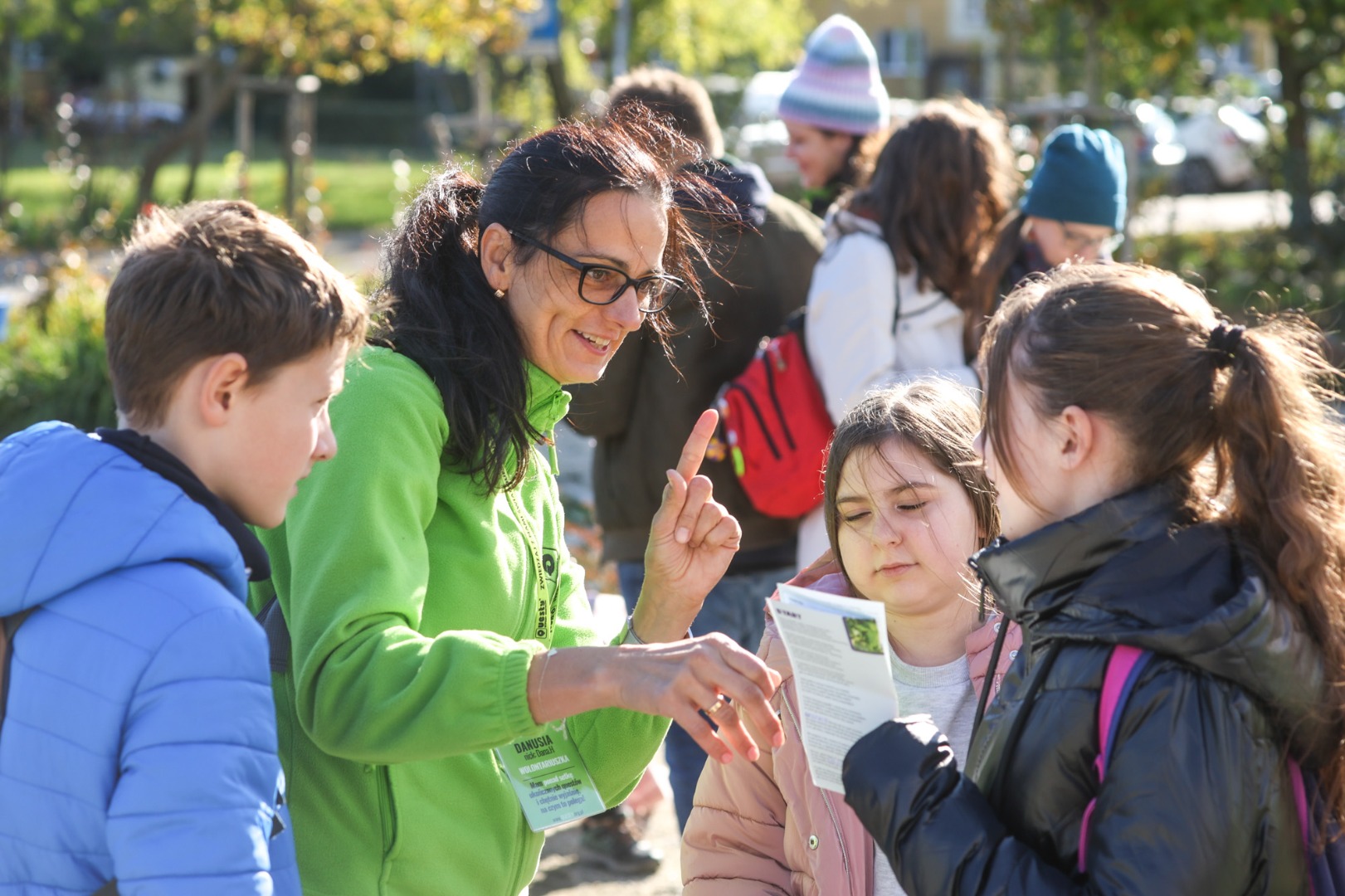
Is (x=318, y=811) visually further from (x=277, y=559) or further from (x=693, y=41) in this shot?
(x=693, y=41)

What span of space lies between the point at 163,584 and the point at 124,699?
5.1 inches

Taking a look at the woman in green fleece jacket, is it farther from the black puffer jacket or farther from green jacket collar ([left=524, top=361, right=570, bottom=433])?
the black puffer jacket

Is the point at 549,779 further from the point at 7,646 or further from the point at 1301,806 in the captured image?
the point at 1301,806

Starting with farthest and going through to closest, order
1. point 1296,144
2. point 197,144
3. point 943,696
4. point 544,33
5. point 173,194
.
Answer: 1. point 173,194
2. point 197,144
3. point 1296,144
4. point 544,33
5. point 943,696

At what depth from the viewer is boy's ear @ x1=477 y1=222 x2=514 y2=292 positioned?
217cm

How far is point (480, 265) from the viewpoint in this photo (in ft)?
7.19

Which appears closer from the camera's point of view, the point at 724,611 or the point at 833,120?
the point at 724,611

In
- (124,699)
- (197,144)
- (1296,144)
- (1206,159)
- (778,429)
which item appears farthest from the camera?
(1206,159)

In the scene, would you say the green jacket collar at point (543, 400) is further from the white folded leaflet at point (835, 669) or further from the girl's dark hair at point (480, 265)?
the white folded leaflet at point (835, 669)

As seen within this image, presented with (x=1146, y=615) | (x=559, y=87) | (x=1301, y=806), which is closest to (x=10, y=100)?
(x=559, y=87)

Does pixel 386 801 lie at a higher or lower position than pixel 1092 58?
lower

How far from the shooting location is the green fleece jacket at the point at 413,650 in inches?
67.4

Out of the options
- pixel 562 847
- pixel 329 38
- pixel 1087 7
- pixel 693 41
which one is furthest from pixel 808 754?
pixel 693 41

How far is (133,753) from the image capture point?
1471 millimetres
